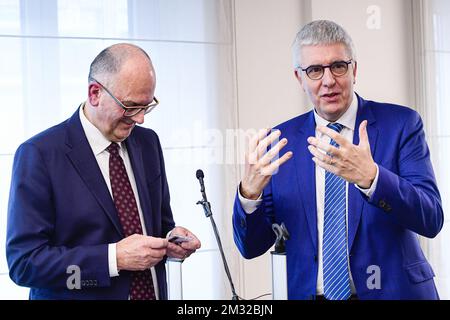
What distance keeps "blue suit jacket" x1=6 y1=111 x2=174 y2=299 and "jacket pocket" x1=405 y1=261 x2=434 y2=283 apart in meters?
0.61

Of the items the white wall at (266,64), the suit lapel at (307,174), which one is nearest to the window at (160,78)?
the white wall at (266,64)

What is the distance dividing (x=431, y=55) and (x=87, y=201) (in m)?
1.83

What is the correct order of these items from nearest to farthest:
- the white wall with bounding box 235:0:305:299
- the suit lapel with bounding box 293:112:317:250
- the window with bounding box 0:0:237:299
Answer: the suit lapel with bounding box 293:112:317:250 → the window with bounding box 0:0:237:299 → the white wall with bounding box 235:0:305:299

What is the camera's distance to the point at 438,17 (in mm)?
2809

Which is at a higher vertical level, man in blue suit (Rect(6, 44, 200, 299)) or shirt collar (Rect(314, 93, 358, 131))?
shirt collar (Rect(314, 93, 358, 131))

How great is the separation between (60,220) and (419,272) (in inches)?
34.0

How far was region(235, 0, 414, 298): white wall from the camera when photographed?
259 centimetres

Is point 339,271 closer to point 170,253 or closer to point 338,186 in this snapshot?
point 338,186

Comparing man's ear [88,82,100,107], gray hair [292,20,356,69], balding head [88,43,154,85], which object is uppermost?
gray hair [292,20,356,69]

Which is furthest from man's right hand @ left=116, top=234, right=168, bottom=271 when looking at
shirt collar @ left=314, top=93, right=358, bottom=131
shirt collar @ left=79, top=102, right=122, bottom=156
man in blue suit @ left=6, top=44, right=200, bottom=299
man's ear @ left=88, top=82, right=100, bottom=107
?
shirt collar @ left=314, top=93, right=358, bottom=131

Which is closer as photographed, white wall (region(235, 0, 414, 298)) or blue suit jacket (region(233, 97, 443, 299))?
blue suit jacket (region(233, 97, 443, 299))

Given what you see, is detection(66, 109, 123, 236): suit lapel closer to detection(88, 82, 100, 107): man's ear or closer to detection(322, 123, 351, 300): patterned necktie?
detection(88, 82, 100, 107): man's ear

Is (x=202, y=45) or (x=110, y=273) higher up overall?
(x=202, y=45)
